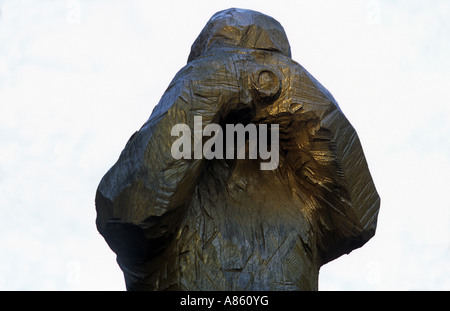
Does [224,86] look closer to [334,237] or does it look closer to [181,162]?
[181,162]

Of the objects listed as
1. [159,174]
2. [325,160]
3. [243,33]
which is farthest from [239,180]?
[243,33]

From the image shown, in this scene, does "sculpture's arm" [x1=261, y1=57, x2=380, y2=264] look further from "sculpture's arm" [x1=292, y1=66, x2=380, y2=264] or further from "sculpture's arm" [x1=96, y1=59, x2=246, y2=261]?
"sculpture's arm" [x1=96, y1=59, x2=246, y2=261]

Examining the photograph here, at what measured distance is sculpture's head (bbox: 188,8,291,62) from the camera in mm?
4883

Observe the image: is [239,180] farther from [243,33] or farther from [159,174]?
[243,33]

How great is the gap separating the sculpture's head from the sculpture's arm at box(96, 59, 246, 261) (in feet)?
1.35

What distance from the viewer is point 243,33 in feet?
16.1

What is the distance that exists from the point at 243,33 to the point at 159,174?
3.49ft

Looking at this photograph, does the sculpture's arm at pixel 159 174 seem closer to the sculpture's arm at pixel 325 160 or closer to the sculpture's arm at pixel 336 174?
the sculpture's arm at pixel 325 160

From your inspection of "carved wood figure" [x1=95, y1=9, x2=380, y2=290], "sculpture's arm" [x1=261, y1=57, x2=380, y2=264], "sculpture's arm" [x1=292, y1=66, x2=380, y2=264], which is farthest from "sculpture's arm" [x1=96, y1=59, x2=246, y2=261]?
"sculpture's arm" [x1=292, y1=66, x2=380, y2=264]

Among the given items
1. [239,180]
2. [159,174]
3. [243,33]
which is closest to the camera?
[159,174]

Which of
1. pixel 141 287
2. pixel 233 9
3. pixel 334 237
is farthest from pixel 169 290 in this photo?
pixel 233 9

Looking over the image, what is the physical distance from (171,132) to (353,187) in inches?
39.2
